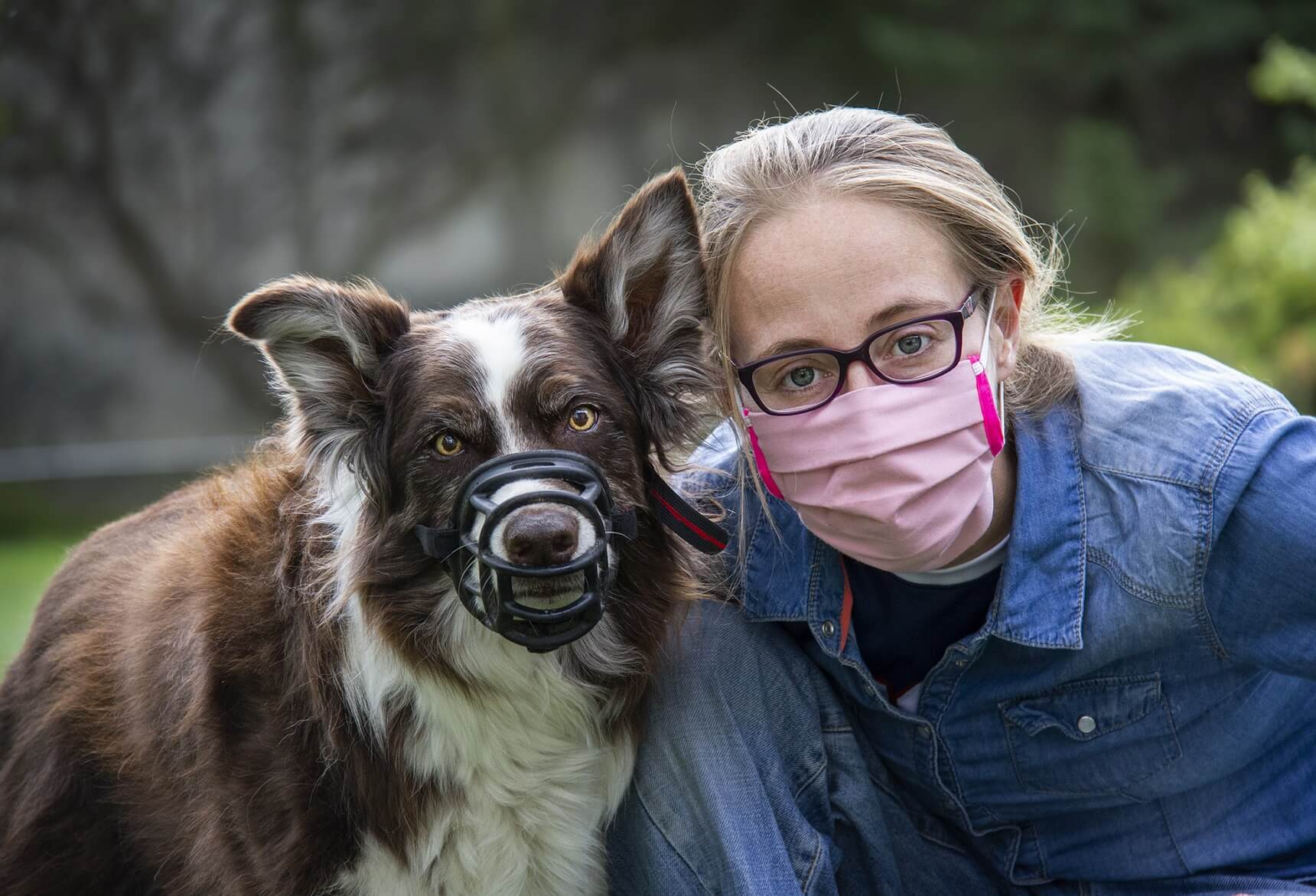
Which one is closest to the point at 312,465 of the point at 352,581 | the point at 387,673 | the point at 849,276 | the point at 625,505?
the point at 352,581

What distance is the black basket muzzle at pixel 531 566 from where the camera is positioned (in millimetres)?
2301

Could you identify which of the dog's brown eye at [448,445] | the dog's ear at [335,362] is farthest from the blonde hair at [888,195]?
the dog's ear at [335,362]

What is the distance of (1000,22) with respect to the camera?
12.2 metres

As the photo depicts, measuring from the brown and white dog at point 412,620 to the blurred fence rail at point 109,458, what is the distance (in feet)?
24.9

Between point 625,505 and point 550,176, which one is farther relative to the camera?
point 550,176

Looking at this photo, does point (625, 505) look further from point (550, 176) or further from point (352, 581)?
point (550, 176)

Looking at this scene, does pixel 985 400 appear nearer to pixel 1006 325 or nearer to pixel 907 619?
pixel 1006 325

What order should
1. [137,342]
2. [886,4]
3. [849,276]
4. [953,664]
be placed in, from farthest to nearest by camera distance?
[886,4], [137,342], [953,664], [849,276]

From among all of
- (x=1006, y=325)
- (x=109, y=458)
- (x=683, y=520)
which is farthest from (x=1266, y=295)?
(x=109, y=458)

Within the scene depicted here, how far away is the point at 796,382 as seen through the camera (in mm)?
2674

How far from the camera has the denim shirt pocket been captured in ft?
8.84

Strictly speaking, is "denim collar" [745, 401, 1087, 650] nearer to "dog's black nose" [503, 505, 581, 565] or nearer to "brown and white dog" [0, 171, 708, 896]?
"brown and white dog" [0, 171, 708, 896]

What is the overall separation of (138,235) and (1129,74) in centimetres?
960

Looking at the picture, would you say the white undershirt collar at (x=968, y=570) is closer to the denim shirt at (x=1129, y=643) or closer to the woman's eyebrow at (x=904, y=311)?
the denim shirt at (x=1129, y=643)
